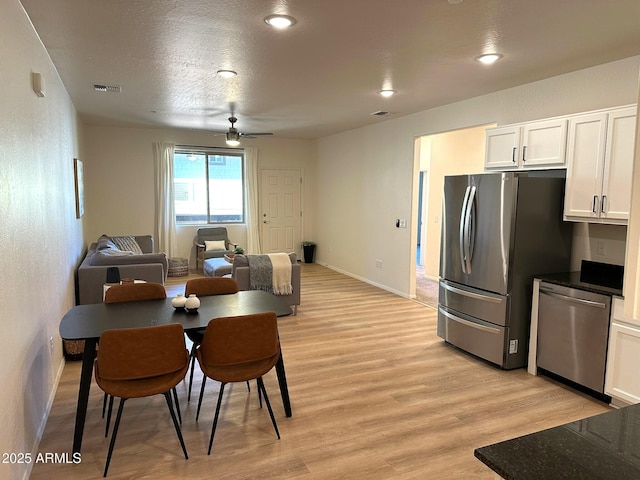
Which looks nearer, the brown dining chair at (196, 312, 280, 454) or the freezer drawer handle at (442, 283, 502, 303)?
the brown dining chair at (196, 312, 280, 454)

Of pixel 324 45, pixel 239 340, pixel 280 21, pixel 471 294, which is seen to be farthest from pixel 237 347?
pixel 471 294

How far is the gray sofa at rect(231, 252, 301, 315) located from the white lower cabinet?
341 centimetres

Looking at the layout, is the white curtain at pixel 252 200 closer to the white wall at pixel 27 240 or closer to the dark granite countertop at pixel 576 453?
the white wall at pixel 27 240

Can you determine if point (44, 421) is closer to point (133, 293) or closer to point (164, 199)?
point (133, 293)

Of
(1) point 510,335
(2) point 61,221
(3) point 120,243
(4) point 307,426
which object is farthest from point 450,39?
(3) point 120,243

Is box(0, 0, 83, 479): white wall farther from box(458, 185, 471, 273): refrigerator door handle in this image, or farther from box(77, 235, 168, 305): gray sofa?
box(458, 185, 471, 273): refrigerator door handle

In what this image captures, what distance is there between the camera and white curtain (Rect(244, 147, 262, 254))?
885cm

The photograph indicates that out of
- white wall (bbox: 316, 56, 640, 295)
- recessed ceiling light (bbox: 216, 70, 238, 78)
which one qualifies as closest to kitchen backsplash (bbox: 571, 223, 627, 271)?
white wall (bbox: 316, 56, 640, 295)

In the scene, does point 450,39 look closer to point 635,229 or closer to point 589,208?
point 589,208

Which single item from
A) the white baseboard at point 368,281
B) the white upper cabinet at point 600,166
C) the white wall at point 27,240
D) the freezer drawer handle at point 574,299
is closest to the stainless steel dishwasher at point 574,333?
the freezer drawer handle at point 574,299

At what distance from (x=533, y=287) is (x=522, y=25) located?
218cm

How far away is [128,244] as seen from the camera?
6.84 meters

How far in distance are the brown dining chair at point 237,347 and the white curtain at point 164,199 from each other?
5.98m

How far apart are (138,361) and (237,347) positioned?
0.56 metres
